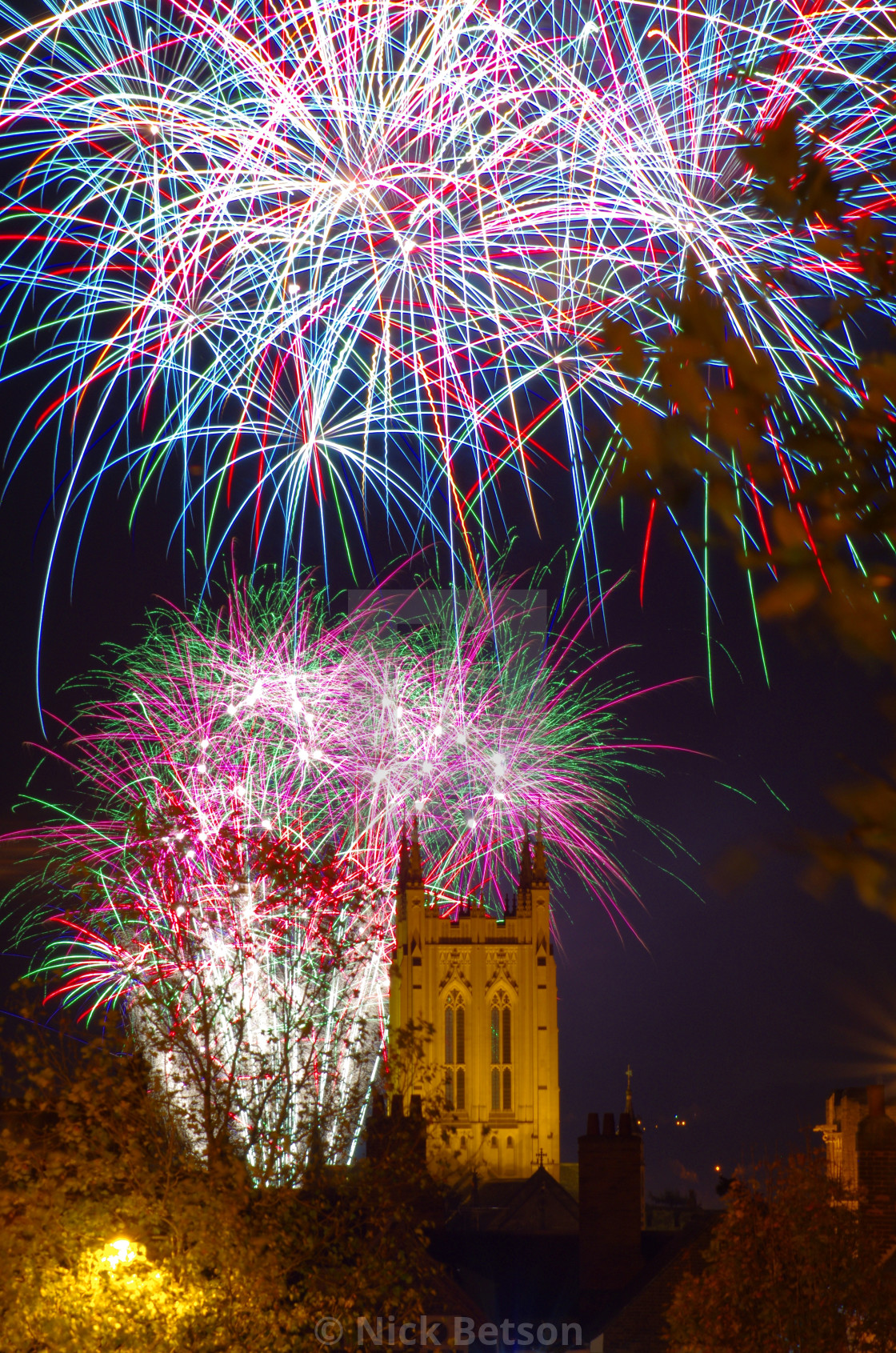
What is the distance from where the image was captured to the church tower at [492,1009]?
281ft

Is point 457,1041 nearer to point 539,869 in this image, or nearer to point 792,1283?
point 539,869

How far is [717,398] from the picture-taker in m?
4.33

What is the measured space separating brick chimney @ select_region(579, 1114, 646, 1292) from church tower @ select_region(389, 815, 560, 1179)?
53386 mm

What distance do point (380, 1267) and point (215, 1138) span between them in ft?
9.22

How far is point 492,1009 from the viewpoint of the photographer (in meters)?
86.8

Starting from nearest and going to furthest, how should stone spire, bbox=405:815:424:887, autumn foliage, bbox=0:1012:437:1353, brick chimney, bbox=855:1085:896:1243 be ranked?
autumn foliage, bbox=0:1012:437:1353
brick chimney, bbox=855:1085:896:1243
stone spire, bbox=405:815:424:887

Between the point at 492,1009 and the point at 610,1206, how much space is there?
181 feet

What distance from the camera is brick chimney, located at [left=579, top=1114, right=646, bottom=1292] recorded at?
101ft

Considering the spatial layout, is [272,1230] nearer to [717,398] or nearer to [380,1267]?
[380,1267]

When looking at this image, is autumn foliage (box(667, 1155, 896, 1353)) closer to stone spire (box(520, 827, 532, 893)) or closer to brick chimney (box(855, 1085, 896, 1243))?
brick chimney (box(855, 1085, 896, 1243))

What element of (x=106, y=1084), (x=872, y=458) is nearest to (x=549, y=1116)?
(x=106, y=1084)

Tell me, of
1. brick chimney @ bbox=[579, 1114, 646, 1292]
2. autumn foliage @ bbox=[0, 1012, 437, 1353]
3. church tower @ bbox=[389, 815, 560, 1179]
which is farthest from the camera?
church tower @ bbox=[389, 815, 560, 1179]

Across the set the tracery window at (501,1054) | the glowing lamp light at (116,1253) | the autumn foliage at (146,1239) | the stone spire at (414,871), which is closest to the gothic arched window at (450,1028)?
the tracery window at (501,1054)

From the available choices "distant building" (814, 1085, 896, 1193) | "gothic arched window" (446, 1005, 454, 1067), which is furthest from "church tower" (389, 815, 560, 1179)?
"distant building" (814, 1085, 896, 1193)
